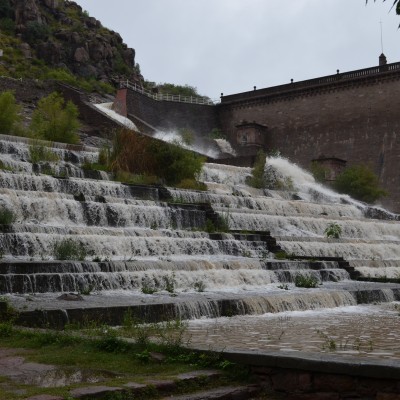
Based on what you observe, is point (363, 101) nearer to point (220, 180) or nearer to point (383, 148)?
point (383, 148)

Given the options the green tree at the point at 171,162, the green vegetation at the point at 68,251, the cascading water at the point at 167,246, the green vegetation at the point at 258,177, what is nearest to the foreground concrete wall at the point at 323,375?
the cascading water at the point at 167,246

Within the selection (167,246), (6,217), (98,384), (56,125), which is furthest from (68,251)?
(56,125)

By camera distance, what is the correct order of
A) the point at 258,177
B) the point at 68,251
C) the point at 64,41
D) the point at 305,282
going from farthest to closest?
the point at 64,41
the point at 258,177
the point at 305,282
the point at 68,251

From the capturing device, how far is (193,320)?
26.8 feet

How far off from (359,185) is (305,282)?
20213mm

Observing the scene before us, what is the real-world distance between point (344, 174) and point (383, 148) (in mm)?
6171

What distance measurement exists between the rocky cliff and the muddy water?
128 ft

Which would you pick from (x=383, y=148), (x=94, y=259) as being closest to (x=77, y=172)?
(x=94, y=259)

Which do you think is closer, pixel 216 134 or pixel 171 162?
pixel 171 162

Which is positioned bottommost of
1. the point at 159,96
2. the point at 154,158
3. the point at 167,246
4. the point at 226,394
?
the point at 226,394

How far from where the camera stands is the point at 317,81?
40.4 metres

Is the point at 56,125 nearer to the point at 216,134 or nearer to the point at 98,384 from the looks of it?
the point at 216,134

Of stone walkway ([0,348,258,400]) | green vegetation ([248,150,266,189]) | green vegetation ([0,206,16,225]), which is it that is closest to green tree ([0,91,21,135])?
green vegetation ([248,150,266,189])

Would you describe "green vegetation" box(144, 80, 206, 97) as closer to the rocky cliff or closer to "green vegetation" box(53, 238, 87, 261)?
the rocky cliff
